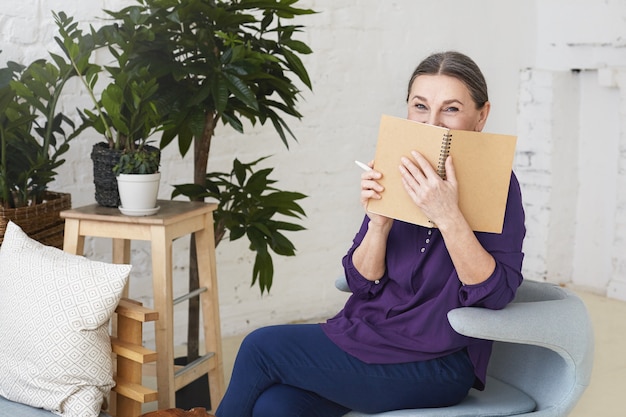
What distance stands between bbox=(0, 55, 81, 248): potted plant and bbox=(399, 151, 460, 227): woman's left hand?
1135 millimetres

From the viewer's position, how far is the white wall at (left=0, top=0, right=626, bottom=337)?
352 cm

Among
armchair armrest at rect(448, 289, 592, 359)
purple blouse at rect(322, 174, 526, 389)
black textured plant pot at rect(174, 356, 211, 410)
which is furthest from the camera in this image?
black textured plant pot at rect(174, 356, 211, 410)

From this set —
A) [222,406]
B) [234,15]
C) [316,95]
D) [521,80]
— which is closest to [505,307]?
[222,406]

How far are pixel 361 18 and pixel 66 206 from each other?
1.80 metres

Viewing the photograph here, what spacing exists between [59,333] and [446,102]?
1020mm

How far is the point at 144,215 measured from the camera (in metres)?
2.35

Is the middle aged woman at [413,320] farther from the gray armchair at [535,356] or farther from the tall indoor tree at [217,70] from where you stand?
the tall indoor tree at [217,70]

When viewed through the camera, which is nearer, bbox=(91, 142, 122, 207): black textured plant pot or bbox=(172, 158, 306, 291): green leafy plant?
bbox=(91, 142, 122, 207): black textured plant pot

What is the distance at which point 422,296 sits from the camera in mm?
1930

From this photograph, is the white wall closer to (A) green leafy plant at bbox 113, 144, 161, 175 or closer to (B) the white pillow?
(A) green leafy plant at bbox 113, 144, 161, 175

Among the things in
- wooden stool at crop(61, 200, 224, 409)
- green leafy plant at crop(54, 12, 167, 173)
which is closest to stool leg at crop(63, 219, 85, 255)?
Result: wooden stool at crop(61, 200, 224, 409)

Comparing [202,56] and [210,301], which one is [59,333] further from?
[202,56]

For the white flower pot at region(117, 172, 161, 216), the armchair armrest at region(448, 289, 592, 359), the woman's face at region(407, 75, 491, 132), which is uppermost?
the woman's face at region(407, 75, 491, 132)

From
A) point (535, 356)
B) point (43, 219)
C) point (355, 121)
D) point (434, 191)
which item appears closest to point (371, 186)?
point (434, 191)
